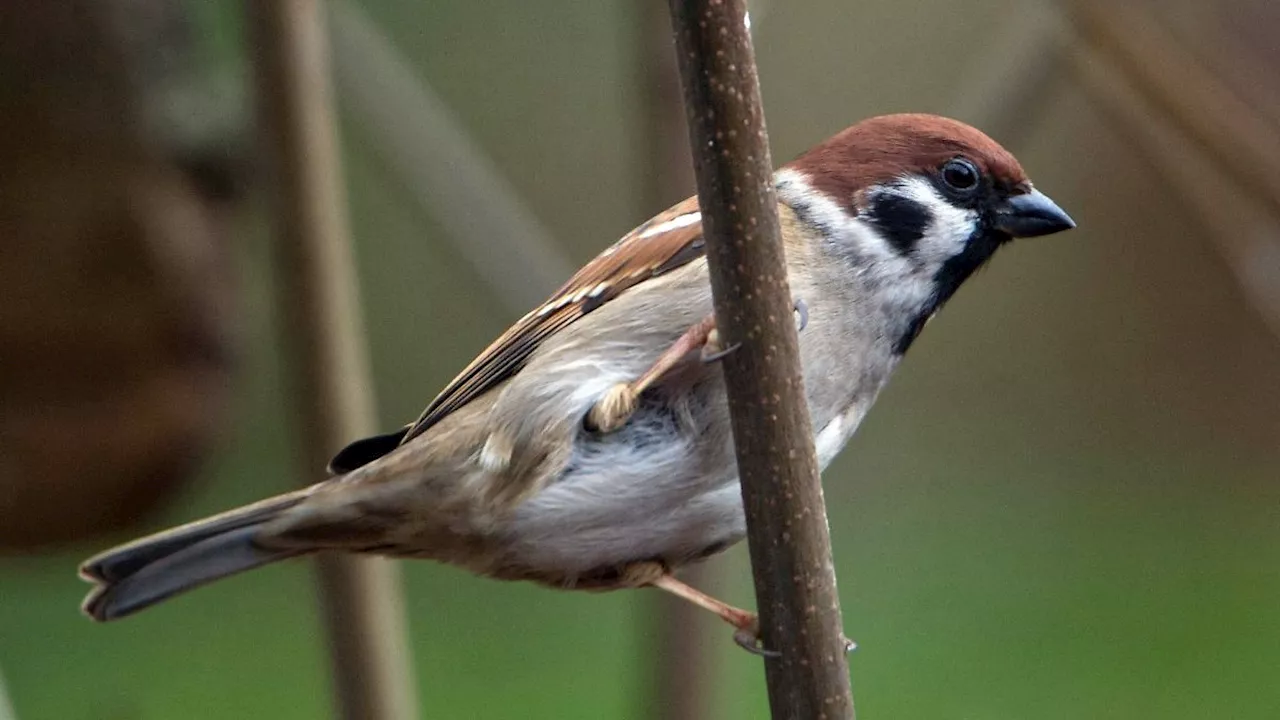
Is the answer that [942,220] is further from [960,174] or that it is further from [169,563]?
[169,563]

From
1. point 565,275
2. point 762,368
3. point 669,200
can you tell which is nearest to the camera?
point 762,368

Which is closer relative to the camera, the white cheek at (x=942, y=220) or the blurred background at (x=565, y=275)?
the white cheek at (x=942, y=220)

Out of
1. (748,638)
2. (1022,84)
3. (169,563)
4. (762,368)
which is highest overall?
(1022,84)

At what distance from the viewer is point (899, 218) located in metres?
2.43

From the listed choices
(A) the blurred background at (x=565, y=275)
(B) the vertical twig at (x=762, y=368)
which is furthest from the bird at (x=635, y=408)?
(B) the vertical twig at (x=762, y=368)

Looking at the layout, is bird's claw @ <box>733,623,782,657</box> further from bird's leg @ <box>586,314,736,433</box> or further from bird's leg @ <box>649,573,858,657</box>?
bird's leg @ <box>586,314,736,433</box>

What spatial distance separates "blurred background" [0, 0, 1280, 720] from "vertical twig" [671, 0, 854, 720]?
2.70 feet

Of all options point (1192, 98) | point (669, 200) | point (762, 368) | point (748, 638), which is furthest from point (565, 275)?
point (762, 368)

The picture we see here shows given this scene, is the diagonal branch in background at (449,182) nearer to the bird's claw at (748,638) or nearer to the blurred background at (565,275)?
the blurred background at (565,275)

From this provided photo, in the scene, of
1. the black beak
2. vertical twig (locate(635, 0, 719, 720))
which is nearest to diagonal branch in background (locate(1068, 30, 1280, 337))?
the black beak

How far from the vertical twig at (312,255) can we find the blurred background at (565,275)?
0.09m

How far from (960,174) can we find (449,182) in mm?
906

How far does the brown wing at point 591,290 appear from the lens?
7.85 ft

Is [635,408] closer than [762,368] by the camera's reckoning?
No
